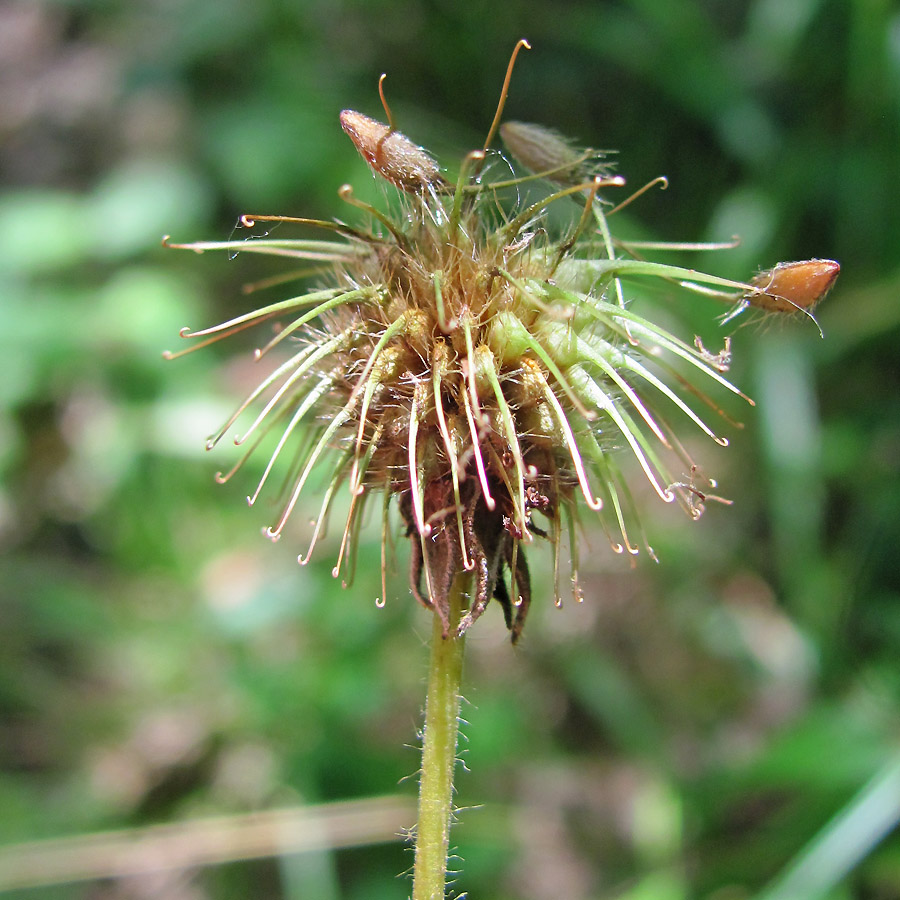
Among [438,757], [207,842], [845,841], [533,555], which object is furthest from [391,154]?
[207,842]

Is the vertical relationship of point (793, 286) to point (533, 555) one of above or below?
below

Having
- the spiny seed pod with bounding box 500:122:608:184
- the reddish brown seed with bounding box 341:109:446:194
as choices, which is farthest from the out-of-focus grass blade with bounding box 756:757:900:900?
the reddish brown seed with bounding box 341:109:446:194

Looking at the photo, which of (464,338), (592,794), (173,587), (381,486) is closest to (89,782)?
(173,587)

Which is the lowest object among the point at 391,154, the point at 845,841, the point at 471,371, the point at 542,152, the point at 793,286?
the point at 845,841

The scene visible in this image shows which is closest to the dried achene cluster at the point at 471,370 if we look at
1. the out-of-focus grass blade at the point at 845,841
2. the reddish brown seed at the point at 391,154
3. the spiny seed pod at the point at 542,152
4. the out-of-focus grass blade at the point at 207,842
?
the reddish brown seed at the point at 391,154

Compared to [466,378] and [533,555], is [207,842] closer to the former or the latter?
[533,555]

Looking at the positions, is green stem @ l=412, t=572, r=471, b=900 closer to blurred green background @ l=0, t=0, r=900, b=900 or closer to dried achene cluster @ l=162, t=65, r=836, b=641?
dried achene cluster @ l=162, t=65, r=836, b=641
